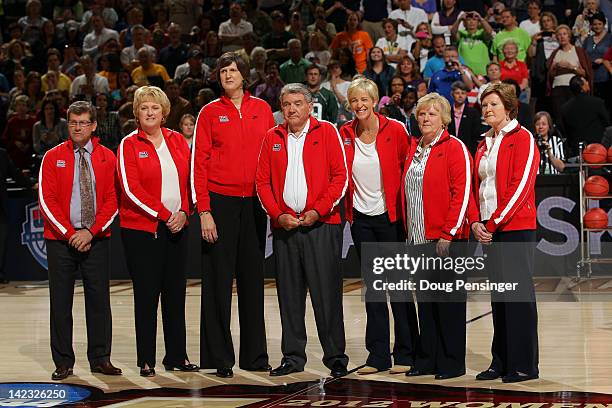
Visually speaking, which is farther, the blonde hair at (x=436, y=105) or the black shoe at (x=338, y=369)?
the black shoe at (x=338, y=369)

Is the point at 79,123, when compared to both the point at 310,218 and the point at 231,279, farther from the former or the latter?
the point at 310,218

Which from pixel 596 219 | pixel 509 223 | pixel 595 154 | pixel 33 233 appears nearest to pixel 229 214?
pixel 509 223

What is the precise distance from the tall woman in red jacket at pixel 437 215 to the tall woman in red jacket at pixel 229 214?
1.08 meters

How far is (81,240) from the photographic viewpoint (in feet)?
26.7

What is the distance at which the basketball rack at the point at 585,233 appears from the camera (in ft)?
42.0

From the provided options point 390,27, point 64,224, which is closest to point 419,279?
point 64,224

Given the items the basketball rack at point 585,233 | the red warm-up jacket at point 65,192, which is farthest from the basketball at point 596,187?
the red warm-up jacket at point 65,192

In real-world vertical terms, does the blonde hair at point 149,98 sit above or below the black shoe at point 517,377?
above

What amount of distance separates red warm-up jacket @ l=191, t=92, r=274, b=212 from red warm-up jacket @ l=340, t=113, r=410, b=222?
67 cm

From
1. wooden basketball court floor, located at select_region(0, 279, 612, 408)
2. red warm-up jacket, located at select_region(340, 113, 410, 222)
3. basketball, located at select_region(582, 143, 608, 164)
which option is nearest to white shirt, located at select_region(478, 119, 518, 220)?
red warm-up jacket, located at select_region(340, 113, 410, 222)

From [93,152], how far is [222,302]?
1383 mm

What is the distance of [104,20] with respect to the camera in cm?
1991

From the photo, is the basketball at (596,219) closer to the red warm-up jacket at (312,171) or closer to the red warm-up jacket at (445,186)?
the red warm-up jacket at (445,186)

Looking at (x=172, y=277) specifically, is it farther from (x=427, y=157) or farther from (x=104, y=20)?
(x=104, y=20)
